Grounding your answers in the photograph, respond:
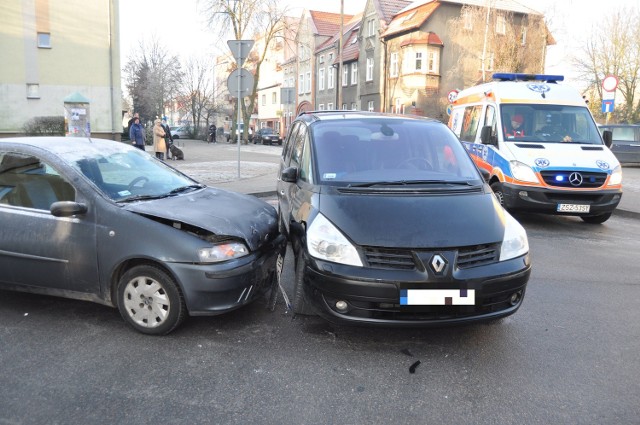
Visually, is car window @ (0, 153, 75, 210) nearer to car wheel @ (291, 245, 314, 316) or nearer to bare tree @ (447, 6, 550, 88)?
car wheel @ (291, 245, 314, 316)

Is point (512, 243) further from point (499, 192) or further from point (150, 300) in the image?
point (499, 192)

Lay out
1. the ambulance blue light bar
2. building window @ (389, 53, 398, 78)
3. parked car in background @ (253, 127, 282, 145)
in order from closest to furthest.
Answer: the ambulance blue light bar, building window @ (389, 53, 398, 78), parked car in background @ (253, 127, 282, 145)

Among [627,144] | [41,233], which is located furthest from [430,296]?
[627,144]

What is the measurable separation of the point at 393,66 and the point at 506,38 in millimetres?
13730

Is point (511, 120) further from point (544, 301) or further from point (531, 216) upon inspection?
point (544, 301)

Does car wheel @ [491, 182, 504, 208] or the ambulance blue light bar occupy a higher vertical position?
the ambulance blue light bar

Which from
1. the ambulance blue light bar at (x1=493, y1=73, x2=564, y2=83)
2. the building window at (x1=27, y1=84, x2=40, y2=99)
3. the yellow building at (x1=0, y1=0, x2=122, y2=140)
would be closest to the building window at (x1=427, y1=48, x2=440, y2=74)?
the yellow building at (x1=0, y1=0, x2=122, y2=140)

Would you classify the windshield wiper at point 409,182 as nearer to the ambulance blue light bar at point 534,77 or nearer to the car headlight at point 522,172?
the car headlight at point 522,172

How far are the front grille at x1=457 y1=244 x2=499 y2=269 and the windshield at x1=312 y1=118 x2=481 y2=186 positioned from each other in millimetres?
917

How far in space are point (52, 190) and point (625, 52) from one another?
4196 cm

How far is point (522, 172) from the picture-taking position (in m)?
8.36

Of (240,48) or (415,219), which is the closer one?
(415,219)

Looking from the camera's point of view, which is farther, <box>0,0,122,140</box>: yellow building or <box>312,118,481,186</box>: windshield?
<box>0,0,122,140</box>: yellow building

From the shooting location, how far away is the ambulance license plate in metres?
8.29
